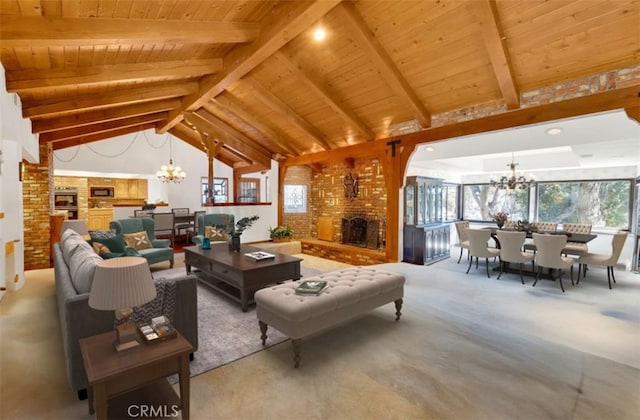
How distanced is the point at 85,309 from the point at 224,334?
1371 millimetres

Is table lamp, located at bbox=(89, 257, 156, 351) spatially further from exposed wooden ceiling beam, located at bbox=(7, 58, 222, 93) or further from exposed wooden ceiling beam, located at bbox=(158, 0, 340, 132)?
exposed wooden ceiling beam, located at bbox=(7, 58, 222, 93)

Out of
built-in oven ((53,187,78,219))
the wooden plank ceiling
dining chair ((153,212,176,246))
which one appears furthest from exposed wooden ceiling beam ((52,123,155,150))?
dining chair ((153,212,176,246))

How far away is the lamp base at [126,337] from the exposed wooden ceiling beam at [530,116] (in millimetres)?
5075

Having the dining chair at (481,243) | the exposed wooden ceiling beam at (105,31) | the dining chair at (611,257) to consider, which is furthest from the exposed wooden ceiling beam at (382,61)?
the dining chair at (611,257)

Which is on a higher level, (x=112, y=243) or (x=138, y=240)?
(x=112, y=243)

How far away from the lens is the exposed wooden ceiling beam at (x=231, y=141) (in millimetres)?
7608

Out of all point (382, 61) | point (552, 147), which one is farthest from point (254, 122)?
point (552, 147)

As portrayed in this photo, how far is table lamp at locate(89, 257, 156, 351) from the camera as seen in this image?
166 cm

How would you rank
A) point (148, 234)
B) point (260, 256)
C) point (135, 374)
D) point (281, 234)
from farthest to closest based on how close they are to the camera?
point (281, 234), point (148, 234), point (260, 256), point (135, 374)

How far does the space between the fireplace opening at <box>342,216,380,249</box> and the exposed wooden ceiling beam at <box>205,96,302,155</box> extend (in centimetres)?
239

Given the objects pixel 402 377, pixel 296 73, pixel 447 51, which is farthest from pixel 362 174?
pixel 402 377

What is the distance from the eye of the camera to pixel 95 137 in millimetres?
8125

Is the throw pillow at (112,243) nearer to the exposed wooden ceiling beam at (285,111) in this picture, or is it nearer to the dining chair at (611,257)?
the exposed wooden ceiling beam at (285,111)

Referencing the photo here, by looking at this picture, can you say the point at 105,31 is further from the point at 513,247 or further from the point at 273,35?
the point at 513,247
